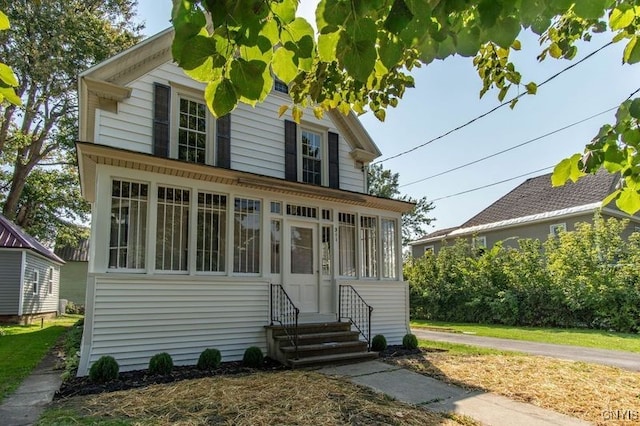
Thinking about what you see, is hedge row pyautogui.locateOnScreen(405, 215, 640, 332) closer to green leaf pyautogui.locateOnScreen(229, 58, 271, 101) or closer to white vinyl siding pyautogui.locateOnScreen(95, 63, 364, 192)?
white vinyl siding pyautogui.locateOnScreen(95, 63, 364, 192)

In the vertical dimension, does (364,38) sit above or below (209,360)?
above

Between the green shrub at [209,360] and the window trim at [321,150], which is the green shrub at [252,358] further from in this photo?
the window trim at [321,150]

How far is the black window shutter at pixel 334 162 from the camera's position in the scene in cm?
1073

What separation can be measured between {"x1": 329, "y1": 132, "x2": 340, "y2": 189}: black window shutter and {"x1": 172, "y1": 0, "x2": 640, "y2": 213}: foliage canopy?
8922 millimetres

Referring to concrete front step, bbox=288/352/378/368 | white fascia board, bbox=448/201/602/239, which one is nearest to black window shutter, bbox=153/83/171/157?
concrete front step, bbox=288/352/378/368

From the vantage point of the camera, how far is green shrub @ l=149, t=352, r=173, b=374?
22.5 feet

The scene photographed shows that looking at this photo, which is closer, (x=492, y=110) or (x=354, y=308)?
(x=354, y=308)

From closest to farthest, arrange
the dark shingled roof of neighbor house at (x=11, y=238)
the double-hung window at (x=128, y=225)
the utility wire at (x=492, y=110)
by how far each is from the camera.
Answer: the utility wire at (x=492, y=110) → the double-hung window at (x=128, y=225) → the dark shingled roof of neighbor house at (x=11, y=238)

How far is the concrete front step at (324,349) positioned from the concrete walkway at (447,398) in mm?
477

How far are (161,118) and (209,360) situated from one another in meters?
4.74

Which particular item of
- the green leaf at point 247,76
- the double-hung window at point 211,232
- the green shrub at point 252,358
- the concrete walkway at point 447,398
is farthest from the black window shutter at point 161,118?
the green leaf at point 247,76

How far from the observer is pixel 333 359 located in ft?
25.3

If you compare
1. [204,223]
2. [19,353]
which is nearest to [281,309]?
[204,223]

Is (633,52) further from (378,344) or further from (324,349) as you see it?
(378,344)
